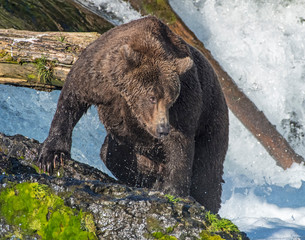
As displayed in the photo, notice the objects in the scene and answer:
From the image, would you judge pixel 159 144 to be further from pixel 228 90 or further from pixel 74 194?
pixel 228 90

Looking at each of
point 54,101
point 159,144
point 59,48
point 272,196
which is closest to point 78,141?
point 54,101

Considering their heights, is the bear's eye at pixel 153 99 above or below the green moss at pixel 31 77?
below

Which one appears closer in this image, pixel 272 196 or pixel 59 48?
pixel 59 48

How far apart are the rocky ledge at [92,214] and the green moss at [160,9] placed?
6648 millimetres

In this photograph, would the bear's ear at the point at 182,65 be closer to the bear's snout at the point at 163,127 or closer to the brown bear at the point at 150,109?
the brown bear at the point at 150,109

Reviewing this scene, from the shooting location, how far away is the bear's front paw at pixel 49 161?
580 centimetres

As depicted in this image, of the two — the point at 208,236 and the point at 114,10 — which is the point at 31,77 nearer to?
the point at 114,10

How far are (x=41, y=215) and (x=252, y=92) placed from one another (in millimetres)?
7391

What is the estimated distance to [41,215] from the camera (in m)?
4.05

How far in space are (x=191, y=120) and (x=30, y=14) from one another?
583 cm

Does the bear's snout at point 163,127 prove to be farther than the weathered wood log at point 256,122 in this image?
No

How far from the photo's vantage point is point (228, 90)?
34.0ft

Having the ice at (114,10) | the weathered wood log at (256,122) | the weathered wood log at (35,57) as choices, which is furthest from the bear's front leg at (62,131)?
the ice at (114,10)

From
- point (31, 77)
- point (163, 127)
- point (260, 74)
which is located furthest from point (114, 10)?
point (163, 127)
